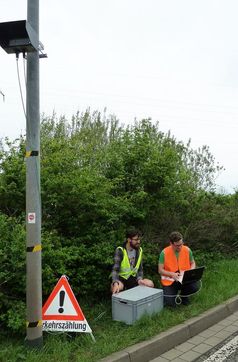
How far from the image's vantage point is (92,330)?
16.3ft

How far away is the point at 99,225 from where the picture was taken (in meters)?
6.35

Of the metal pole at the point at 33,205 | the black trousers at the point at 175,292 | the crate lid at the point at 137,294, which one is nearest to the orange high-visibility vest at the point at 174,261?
the black trousers at the point at 175,292

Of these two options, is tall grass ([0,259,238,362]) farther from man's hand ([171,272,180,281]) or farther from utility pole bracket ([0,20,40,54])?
utility pole bracket ([0,20,40,54])

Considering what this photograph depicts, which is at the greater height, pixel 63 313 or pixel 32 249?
pixel 32 249

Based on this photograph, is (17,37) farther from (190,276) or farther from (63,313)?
(190,276)

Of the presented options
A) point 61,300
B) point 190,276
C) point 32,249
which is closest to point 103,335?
point 61,300

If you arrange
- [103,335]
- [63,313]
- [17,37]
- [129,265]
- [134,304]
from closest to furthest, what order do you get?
[17,37] → [63,313] → [103,335] → [134,304] → [129,265]

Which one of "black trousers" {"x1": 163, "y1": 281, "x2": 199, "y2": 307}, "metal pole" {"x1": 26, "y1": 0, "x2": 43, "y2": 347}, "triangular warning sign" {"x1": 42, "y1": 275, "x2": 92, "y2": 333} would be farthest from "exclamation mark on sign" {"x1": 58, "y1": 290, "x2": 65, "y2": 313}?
"black trousers" {"x1": 163, "y1": 281, "x2": 199, "y2": 307}

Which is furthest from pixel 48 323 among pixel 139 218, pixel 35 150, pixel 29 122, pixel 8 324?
pixel 139 218

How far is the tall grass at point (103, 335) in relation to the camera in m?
4.06

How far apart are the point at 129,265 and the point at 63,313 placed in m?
1.63

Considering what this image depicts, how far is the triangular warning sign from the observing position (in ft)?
14.9

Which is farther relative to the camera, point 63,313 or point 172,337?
point 172,337

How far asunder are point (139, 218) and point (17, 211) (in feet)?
7.69
